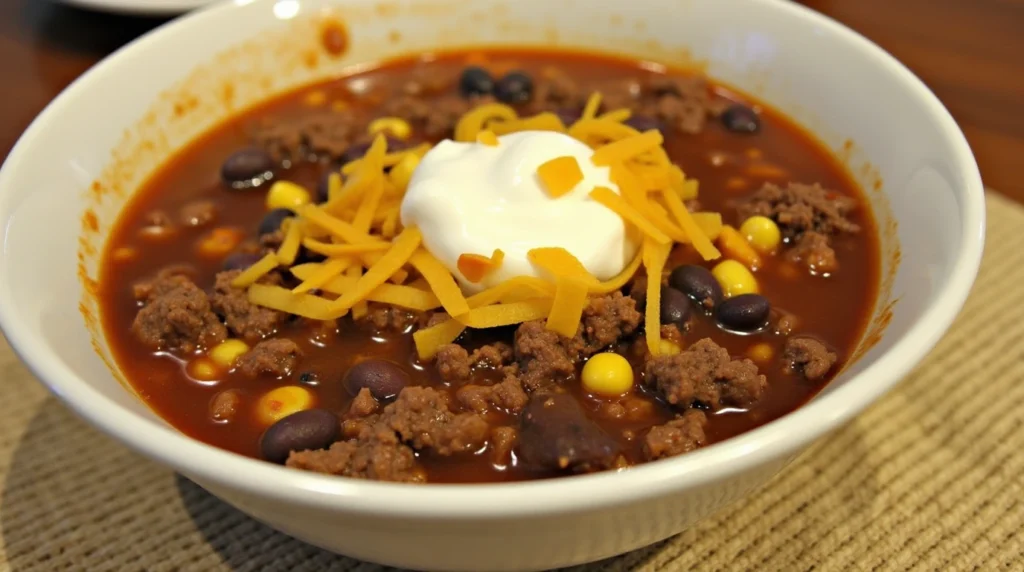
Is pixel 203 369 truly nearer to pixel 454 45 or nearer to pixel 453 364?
pixel 453 364

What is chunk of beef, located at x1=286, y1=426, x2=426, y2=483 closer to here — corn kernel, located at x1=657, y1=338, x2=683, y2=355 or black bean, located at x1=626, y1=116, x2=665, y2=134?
corn kernel, located at x1=657, y1=338, x2=683, y2=355

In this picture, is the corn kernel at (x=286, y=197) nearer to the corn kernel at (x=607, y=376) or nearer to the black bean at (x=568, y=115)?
the black bean at (x=568, y=115)

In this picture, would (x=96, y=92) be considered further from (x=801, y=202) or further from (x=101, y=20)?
(x=801, y=202)

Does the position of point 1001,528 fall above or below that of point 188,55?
below

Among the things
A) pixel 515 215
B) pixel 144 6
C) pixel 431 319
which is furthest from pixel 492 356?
pixel 144 6

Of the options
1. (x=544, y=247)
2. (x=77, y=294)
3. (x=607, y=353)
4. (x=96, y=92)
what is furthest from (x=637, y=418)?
(x=96, y=92)

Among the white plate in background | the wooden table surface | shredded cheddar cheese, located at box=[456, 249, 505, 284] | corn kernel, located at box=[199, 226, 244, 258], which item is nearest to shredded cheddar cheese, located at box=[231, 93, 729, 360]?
shredded cheddar cheese, located at box=[456, 249, 505, 284]

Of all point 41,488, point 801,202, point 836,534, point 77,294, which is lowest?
point 41,488
